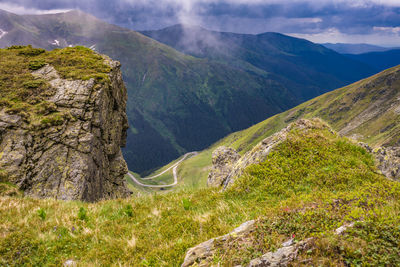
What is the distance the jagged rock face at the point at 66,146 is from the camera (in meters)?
20.2

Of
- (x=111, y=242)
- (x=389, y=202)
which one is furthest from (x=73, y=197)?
(x=389, y=202)

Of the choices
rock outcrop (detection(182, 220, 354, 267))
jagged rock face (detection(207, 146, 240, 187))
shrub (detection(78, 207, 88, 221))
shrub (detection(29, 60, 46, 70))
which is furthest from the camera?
shrub (detection(29, 60, 46, 70))

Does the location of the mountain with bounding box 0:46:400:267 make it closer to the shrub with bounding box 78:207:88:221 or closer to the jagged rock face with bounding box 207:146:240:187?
the shrub with bounding box 78:207:88:221

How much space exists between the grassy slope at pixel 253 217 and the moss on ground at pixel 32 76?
57.1 feet

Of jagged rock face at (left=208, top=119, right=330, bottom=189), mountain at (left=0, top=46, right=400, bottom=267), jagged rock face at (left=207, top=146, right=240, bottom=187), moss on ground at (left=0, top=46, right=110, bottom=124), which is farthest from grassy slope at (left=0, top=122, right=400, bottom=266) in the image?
moss on ground at (left=0, top=46, right=110, bottom=124)

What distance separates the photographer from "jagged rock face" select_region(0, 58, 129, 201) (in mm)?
20156

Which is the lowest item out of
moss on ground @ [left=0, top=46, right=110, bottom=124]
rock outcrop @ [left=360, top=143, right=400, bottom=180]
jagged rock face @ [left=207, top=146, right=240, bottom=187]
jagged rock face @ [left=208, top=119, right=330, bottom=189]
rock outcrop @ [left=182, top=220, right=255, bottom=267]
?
rock outcrop @ [left=360, top=143, right=400, bottom=180]

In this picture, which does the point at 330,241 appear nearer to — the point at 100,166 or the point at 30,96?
the point at 100,166

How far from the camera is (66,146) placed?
23.3m

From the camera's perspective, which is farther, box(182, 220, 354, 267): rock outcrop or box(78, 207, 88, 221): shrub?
box(78, 207, 88, 221): shrub

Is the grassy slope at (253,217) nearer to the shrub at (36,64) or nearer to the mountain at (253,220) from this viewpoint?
the mountain at (253,220)

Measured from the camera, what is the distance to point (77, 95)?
26.5m

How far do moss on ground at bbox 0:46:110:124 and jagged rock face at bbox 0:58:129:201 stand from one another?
83cm

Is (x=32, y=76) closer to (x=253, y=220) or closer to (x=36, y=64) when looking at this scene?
(x=36, y=64)
